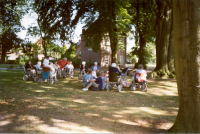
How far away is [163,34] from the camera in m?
16.1

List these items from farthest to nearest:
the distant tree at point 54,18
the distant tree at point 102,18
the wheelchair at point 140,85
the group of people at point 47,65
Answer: the distant tree at point 102,18 → the distant tree at point 54,18 → the group of people at point 47,65 → the wheelchair at point 140,85

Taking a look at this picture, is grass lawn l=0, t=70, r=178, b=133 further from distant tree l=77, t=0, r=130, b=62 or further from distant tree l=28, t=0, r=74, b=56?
distant tree l=77, t=0, r=130, b=62

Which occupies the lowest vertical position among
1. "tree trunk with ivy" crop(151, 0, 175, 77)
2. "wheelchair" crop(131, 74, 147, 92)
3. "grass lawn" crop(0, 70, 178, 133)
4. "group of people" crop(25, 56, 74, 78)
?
"grass lawn" crop(0, 70, 178, 133)

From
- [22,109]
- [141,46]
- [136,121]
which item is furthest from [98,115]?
[141,46]

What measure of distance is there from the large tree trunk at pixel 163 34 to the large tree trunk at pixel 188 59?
12.4 metres

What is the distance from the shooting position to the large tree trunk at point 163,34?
15943 mm

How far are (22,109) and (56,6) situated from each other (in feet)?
33.1

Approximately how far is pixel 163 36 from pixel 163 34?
18 cm

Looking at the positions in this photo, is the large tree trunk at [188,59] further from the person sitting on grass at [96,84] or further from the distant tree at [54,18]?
the distant tree at [54,18]

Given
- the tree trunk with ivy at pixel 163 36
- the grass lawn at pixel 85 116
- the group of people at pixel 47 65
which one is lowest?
the grass lawn at pixel 85 116

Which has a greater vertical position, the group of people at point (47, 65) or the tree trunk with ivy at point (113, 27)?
the tree trunk with ivy at point (113, 27)

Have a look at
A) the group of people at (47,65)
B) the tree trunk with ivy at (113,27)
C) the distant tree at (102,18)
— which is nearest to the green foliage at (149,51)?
the tree trunk with ivy at (113,27)

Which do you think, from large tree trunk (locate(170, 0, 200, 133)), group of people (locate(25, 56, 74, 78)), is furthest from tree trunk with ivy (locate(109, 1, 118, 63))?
large tree trunk (locate(170, 0, 200, 133))

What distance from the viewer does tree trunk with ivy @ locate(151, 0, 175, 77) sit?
1593 centimetres
